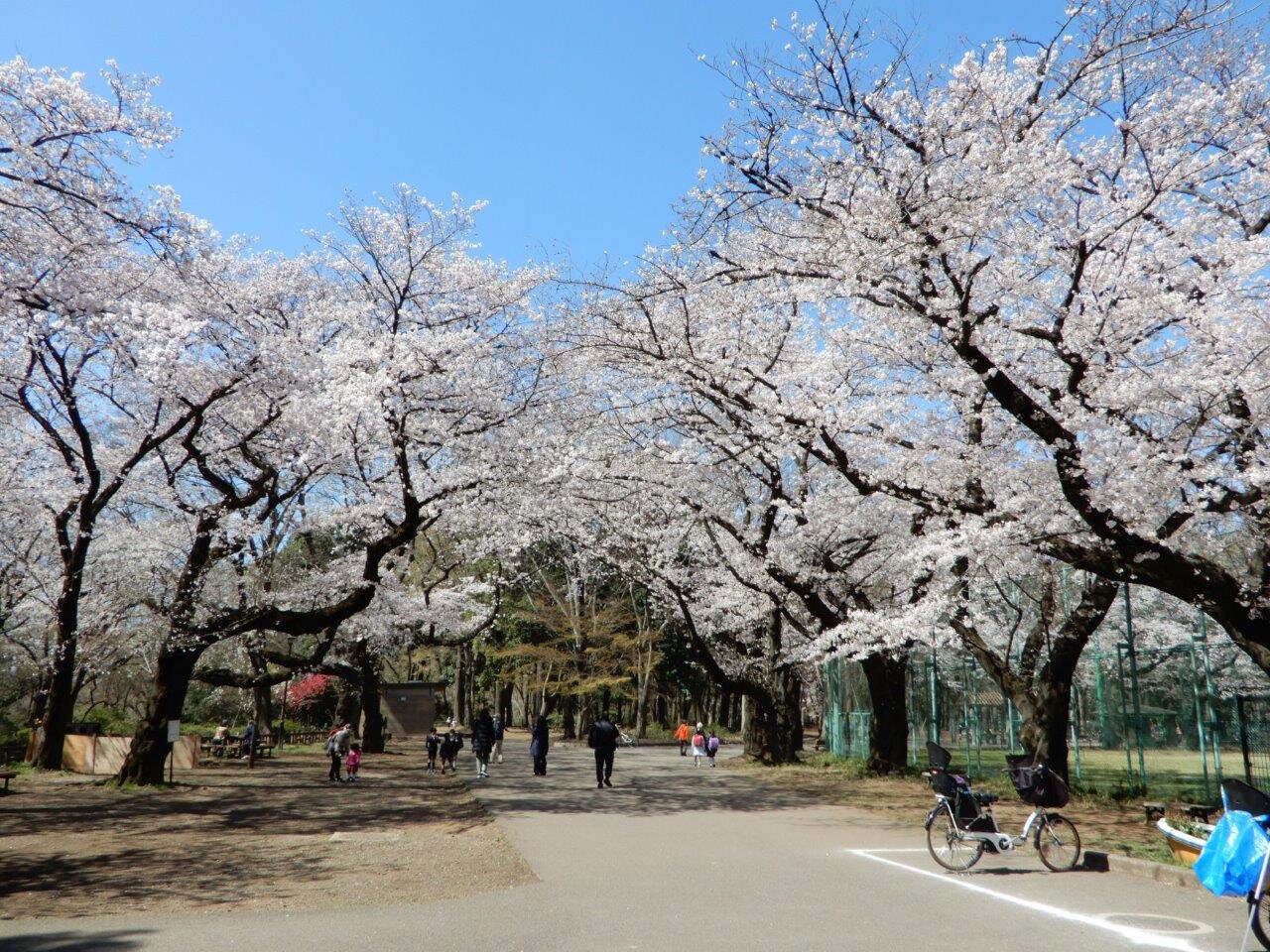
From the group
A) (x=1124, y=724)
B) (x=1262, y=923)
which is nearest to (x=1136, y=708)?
(x=1124, y=724)

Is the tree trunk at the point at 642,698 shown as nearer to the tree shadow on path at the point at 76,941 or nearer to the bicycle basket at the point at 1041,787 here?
the bicycle basket at the point at 1041,787

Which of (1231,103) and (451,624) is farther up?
(1231,103)

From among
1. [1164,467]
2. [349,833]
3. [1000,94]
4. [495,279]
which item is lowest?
[349,833]

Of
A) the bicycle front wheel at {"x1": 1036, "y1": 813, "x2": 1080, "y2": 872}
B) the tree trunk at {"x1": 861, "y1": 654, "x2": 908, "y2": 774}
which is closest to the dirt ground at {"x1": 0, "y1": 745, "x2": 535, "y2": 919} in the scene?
the bicycle front wheel at {"x1": 1036, "y1": 813, "x2": 1080, "y2": 872}

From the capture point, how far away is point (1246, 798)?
5.52 meters

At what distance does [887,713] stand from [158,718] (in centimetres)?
1530

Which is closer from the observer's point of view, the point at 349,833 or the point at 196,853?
the point at 196,853

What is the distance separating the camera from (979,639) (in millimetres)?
16266

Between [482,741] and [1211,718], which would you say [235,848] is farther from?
[1211,718]

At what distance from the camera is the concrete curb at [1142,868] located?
812 cm

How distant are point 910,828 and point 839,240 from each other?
808 centimetres

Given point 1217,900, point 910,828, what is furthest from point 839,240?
point 910,828

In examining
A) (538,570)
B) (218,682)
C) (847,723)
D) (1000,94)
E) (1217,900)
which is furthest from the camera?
(538,570)

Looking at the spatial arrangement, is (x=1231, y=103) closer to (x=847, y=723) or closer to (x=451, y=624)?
(x=847, y=723)
